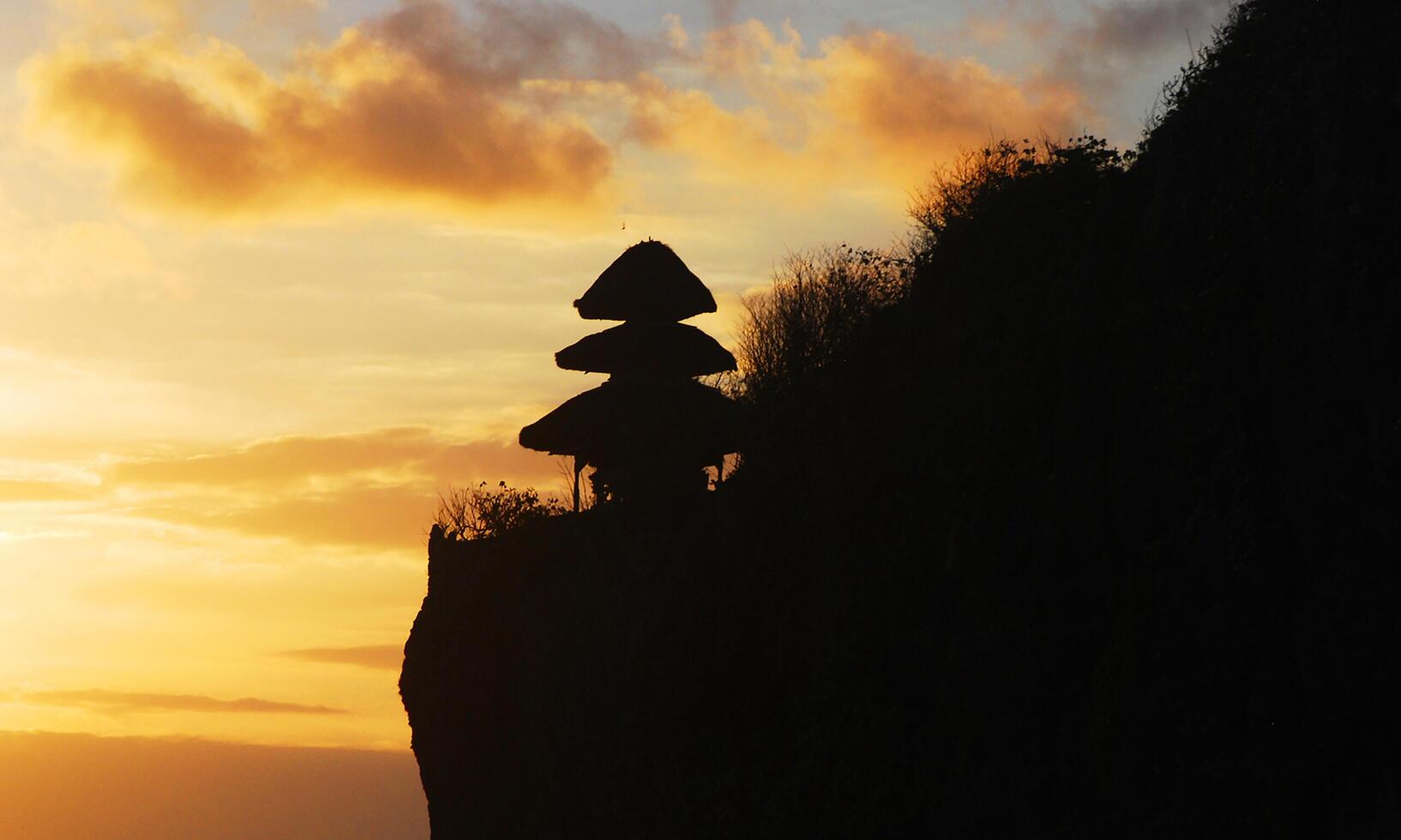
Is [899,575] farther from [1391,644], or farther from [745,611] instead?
[1391,644]

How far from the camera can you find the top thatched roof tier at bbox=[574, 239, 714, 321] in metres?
35.6

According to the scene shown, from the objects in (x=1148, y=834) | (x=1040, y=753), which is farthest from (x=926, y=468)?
(x=1148, y=834)

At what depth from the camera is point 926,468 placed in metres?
23.2

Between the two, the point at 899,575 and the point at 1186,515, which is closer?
the point at 1186,515

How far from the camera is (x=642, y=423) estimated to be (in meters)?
33.7

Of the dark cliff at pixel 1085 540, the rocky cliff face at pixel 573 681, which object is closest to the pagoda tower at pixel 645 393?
the rocky cliff face at pixel 573 681

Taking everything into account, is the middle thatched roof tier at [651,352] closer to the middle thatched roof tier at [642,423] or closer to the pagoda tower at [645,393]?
the pagoda tower at [645,393]

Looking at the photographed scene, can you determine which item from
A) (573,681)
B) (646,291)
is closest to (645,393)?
(646,291)

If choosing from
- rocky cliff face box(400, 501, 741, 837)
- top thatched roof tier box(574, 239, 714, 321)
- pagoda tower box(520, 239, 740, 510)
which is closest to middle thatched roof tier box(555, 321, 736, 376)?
pagoda tower box(520, 239, 740, 510)

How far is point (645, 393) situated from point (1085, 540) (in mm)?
16315

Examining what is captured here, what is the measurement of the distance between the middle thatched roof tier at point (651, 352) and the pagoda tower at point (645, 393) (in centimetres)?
2

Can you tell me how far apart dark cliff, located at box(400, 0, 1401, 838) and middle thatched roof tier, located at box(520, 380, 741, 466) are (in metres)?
2.69

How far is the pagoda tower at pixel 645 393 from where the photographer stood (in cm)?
3338

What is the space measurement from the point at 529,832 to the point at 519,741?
2.13 metres
